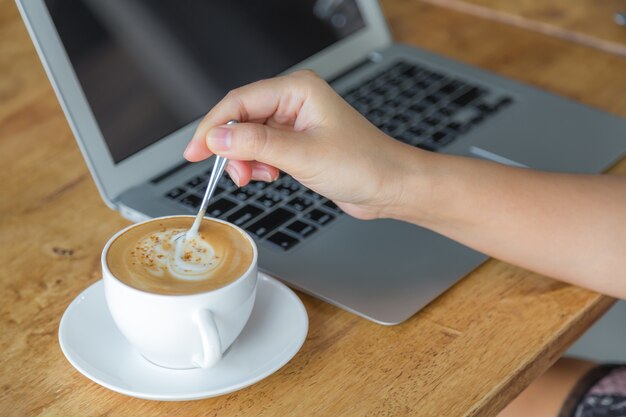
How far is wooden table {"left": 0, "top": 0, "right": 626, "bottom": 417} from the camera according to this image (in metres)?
0.68

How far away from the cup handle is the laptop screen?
321 mm

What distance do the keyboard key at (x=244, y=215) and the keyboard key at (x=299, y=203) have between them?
34 mm

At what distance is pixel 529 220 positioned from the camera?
2.68 feet

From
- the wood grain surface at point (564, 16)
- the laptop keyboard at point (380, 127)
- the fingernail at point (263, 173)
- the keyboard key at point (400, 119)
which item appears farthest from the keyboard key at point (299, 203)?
the wood grain surface at point (564, 16)

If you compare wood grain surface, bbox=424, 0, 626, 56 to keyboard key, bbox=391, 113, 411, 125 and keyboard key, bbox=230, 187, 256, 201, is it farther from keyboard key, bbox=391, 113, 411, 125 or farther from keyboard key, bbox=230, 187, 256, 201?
keyboard key, bbox=230, 187, 256, 201

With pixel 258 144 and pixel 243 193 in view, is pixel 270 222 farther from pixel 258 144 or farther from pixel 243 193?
pixel 258 144

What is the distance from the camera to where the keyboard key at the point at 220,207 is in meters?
0.88

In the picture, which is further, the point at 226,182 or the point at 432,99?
the point at 432,99

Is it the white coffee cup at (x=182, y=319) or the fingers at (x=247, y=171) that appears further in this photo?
the fingers at (x=247, y=171)

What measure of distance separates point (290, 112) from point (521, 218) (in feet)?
0.76

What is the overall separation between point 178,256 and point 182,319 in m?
0.06

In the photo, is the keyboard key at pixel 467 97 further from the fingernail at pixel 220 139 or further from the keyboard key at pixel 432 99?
the fingernail at pixel 220 139

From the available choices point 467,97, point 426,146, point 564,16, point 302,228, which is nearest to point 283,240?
point 302,228

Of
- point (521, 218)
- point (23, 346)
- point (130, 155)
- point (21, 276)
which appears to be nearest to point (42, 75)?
point (130, 155)
